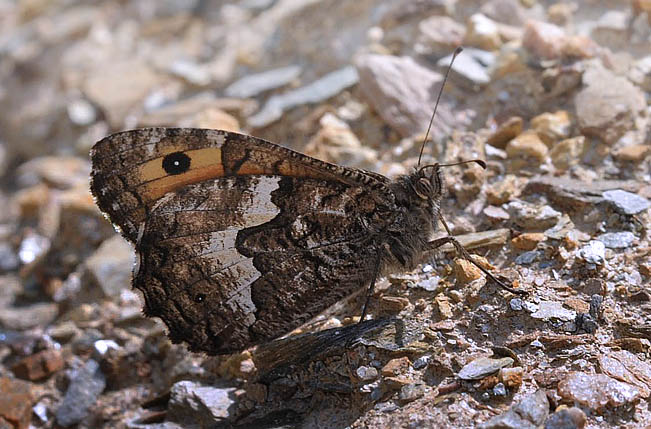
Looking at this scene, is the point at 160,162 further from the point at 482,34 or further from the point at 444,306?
the point at 482,34

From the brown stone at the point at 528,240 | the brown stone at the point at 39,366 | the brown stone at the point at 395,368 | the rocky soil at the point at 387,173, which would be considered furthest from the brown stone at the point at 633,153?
the brown stone at the point at 39,366

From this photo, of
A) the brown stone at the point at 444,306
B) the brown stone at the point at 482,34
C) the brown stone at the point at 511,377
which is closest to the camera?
the brown stone at the point at 511,377

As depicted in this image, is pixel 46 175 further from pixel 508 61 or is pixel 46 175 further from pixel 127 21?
pixel 508 61

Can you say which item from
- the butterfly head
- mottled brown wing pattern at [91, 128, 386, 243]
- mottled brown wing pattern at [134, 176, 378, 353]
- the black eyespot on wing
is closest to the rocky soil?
mottled brown wing pattern at [134, 176, 378, 353]

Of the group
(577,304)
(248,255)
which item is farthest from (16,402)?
(577,304)

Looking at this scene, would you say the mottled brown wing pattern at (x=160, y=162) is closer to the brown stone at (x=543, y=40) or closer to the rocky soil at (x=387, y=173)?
the rocky soil at (x=387, y=173)

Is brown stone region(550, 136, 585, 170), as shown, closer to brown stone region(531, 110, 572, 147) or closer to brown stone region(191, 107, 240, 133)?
brown stone region(531, 110, 572, 147)
